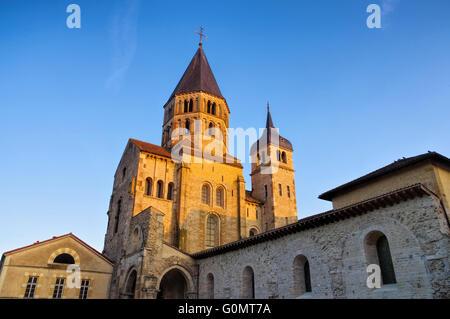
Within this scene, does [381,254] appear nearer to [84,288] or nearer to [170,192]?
[84,288]

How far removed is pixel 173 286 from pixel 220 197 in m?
8.76

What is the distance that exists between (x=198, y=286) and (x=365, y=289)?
12.1 m

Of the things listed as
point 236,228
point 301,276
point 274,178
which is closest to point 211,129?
point 274,178

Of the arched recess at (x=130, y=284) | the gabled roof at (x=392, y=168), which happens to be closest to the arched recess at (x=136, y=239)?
the arched recess at (x=130, y=284)

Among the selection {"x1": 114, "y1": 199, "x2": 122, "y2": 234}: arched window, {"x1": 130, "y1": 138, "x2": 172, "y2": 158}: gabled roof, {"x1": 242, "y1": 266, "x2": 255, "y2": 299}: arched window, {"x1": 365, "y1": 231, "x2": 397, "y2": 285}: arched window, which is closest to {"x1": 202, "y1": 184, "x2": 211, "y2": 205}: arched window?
{"x1": 130, "y1": 138, "x2": 172, "y2": 158}: gabled roof

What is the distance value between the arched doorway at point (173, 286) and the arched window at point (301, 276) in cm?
1020

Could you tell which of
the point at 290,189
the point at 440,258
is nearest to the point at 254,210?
the point at 290,189

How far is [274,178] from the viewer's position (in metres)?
31.9

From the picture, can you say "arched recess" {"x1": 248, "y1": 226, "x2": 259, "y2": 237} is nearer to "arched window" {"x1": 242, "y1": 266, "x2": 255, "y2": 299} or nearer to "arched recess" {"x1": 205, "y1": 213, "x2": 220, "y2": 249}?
"arched recess" {"x1": 205, "y1": 213, "x2": 220, "y2": 249}

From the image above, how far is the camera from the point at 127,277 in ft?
66.4

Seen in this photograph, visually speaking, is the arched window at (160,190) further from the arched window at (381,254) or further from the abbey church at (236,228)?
the arched window at (381,254)

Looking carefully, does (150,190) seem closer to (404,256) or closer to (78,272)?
(78,272)

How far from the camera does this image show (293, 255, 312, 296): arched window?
47.3 ft

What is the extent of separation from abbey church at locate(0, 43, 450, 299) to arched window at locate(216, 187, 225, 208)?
101 mm
